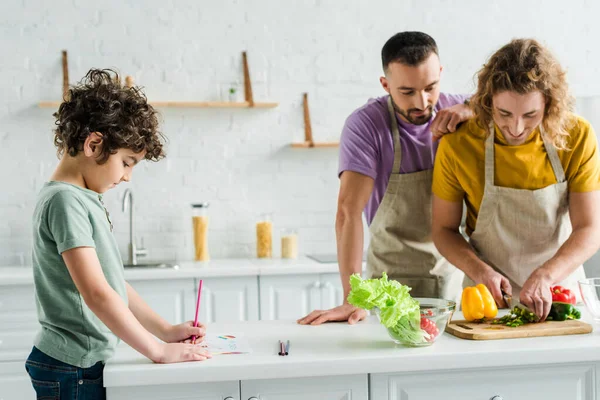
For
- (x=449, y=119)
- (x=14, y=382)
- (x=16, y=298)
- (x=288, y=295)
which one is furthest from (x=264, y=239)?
(x=449, y=119)

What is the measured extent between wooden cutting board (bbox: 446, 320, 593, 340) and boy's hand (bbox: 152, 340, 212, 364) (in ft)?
2.23

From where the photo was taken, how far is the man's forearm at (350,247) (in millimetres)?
2477

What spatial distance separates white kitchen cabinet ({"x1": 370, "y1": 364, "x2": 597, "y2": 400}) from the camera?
1782 mm

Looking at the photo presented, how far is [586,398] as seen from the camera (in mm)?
1871

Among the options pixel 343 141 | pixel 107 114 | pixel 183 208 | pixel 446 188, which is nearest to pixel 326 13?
pixel 183 208

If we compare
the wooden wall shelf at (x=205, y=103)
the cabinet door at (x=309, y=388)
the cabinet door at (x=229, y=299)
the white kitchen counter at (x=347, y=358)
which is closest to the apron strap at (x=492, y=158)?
the white kitchen counter at (x=347, y=358)

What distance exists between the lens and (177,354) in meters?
1.71

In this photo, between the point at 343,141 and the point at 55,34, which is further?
the point at 55,34

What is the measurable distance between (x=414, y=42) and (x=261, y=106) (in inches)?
81.6

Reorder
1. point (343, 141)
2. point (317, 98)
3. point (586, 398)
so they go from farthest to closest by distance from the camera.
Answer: point (317, 98) → point (343, 141) → point (586, 398)

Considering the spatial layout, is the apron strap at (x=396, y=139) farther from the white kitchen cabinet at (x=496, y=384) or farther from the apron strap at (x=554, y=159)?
the white kitchen cabinet at (x=496, y=384)

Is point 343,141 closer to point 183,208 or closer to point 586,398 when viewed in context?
point 586,398

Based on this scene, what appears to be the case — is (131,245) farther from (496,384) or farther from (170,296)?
Result: (496,384)

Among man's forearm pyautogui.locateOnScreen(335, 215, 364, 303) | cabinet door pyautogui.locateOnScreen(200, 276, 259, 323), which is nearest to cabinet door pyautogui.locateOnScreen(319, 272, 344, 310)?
cabinet door pyautogui.locateOnScreen(200, 276, 259, 323)
